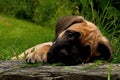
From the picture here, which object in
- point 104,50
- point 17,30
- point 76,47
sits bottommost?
point 17,30

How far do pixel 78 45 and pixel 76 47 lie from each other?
0.18 ft

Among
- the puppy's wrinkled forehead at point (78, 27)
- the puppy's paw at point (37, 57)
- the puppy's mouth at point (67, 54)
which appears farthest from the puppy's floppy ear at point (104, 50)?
the puppy's paw at point (37, 57)

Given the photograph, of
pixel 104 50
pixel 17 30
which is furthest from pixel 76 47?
pixel 17 30

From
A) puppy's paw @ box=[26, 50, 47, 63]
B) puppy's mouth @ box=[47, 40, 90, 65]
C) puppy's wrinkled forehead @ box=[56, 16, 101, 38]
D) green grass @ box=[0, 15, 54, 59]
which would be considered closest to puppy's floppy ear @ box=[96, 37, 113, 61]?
puppy's wrinkled forehead @ box=[56, 16, 101, 38]

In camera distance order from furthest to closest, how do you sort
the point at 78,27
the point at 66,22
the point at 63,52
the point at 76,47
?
the point at 66,22
the point at 78,27
the point at 76,47
the point at 63,52

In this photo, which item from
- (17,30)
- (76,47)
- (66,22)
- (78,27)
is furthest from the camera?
(17,30)

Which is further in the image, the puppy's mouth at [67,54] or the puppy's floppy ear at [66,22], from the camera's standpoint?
the puppy's floppy ear at [66,22]

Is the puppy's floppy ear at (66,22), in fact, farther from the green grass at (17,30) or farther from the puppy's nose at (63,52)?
the green grass at (17,30)

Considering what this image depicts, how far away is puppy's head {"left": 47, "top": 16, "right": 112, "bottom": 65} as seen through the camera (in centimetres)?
520

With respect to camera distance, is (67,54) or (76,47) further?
(76,47)

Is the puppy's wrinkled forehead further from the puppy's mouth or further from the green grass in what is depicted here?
the green grass

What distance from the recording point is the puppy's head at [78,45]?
5.20m

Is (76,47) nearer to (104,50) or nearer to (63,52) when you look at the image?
(63,52)

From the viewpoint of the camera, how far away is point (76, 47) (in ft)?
17.4
